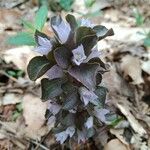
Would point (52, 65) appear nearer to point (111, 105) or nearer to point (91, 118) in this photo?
point (91, 118)

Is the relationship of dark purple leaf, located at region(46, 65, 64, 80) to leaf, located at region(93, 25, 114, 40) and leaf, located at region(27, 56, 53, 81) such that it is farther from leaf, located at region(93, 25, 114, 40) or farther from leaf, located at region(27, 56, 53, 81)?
leaf, located at region(93, 25, 114, 40)

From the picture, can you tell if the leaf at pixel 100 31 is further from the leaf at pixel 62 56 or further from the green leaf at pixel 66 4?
the green leaf at pixel 66 4

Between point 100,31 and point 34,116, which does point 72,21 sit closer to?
point 100,31

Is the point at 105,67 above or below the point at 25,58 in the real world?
above

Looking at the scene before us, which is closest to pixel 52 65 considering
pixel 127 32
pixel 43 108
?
pixel 43 108

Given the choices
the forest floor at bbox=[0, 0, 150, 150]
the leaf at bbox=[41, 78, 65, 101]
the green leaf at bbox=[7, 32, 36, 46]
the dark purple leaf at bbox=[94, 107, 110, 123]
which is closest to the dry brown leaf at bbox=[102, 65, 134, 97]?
the forest floor at bbox=[0, 0, 150, 150]

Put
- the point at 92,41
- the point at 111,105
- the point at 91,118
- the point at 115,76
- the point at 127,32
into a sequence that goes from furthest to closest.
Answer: the point at 127,32
the point at 115,76
the point at 111,105
the point at 91,118
the point at 92,41
